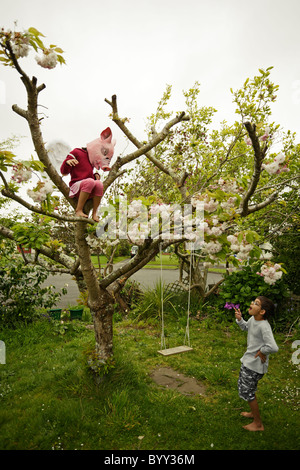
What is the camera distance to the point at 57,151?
2553mm

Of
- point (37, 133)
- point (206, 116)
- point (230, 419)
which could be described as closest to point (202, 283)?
point (206, 116)

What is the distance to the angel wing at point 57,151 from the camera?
251cm

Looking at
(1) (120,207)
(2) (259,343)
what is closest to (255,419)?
(2) (259,343)

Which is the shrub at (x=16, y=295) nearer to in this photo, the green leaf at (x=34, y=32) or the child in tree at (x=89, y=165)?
the child in tree at (x=89, y=165)

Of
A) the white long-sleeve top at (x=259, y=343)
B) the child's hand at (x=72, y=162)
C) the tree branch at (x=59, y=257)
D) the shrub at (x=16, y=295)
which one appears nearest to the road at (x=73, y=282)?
the shrub at (x=16, y=295)

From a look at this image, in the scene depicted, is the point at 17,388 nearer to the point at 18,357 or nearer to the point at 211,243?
the point at 18,357

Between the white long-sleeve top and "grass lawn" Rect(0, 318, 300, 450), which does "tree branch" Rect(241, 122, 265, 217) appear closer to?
the white long-sleeve top

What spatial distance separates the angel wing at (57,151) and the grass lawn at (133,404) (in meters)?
2.06

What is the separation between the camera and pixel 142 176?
22.7ft

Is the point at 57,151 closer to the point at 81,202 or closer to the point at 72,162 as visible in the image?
the point at 72,162

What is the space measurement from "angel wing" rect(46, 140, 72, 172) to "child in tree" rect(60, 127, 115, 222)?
1.6 inches

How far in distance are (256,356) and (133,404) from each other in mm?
1281

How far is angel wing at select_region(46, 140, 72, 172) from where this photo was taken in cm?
251
